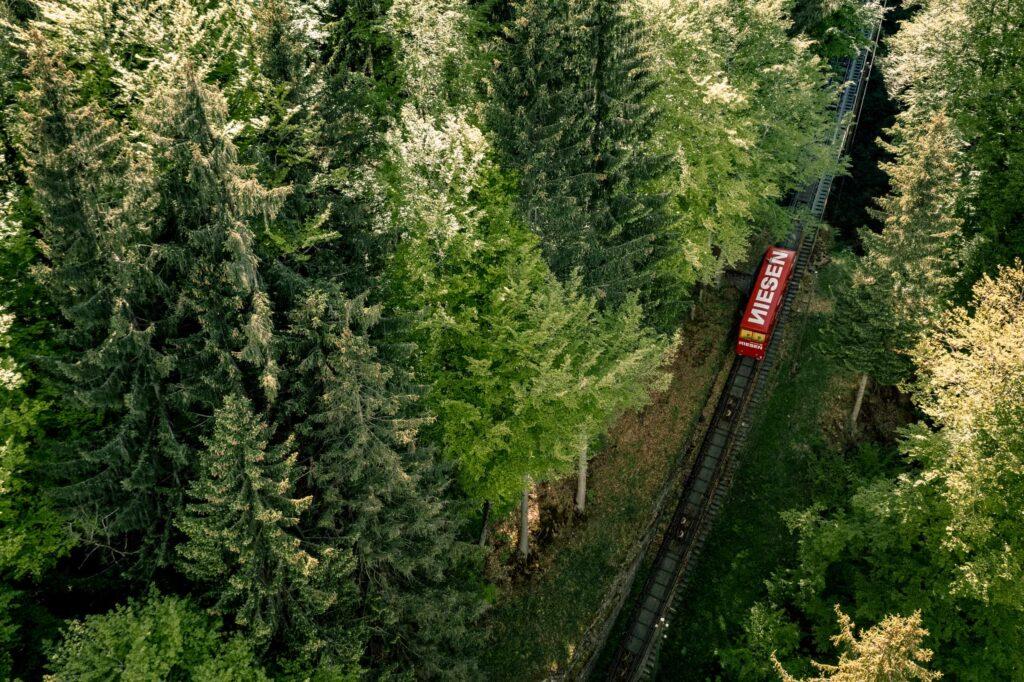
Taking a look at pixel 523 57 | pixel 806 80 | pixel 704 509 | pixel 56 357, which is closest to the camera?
pixel 56 357

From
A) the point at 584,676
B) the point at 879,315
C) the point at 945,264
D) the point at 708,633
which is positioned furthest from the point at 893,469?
the point at 584,676

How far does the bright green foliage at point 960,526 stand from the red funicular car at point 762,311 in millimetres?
9821

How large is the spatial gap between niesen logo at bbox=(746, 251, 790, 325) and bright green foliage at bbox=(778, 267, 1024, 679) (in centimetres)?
1017

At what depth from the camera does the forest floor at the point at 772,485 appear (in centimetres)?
2467

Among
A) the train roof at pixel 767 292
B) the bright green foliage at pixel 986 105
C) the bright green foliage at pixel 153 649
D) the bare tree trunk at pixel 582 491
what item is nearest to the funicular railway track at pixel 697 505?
the train roof at pixel 767 292

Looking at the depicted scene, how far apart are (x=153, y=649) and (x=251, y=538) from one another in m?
2.70

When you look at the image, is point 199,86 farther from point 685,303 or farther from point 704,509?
point 704,509

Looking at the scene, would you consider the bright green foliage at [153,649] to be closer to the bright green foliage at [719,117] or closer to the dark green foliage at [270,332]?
the dark green foliage at [270,332]

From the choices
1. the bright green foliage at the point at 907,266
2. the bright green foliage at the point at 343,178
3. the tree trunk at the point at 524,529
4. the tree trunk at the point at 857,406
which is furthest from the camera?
the tree trunk at the point at 857,406

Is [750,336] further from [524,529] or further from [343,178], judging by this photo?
[343,178]

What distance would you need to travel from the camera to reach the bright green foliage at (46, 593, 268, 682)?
12.1 m

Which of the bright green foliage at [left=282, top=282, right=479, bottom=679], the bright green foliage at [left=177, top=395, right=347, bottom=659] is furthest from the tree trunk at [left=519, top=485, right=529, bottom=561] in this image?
the bright green foliage at [left=177, top=395, right=347, bottom=659]

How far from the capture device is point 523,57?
1984 centimetres

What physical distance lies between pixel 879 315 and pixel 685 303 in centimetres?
826
